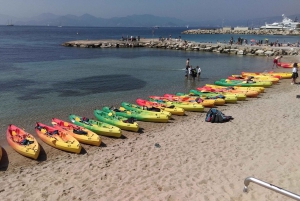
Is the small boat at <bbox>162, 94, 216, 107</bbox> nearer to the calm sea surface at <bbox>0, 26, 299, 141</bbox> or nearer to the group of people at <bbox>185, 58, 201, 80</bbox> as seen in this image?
the calm sea surface at <bbox>0, 26, 299, 141</bbox>

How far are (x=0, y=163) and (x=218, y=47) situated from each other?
4545cm

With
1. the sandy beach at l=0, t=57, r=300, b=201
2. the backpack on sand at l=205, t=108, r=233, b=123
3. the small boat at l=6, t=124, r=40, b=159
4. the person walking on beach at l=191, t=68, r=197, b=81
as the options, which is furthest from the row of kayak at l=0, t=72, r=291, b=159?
the person walking on beach at l=191, t=68, r=197, b=81

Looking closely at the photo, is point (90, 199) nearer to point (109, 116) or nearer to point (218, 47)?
point (109, 116)

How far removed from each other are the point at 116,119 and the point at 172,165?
5.43 metres

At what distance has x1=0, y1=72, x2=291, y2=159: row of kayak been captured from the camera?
37.4 feet

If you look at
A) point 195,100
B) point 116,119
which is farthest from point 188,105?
point 116,119

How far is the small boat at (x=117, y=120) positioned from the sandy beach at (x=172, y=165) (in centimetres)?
40

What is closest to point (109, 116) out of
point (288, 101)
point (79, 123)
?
point (79, 123)

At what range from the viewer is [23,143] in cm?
1120

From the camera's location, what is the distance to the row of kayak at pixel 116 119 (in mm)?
11398

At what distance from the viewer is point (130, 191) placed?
781 cm

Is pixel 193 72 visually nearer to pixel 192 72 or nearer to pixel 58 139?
pixel 192 72

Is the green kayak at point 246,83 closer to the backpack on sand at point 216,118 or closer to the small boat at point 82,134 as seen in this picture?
the backpack on sand at point 216,118

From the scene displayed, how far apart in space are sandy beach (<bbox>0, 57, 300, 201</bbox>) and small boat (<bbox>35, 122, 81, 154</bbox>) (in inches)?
9.6
